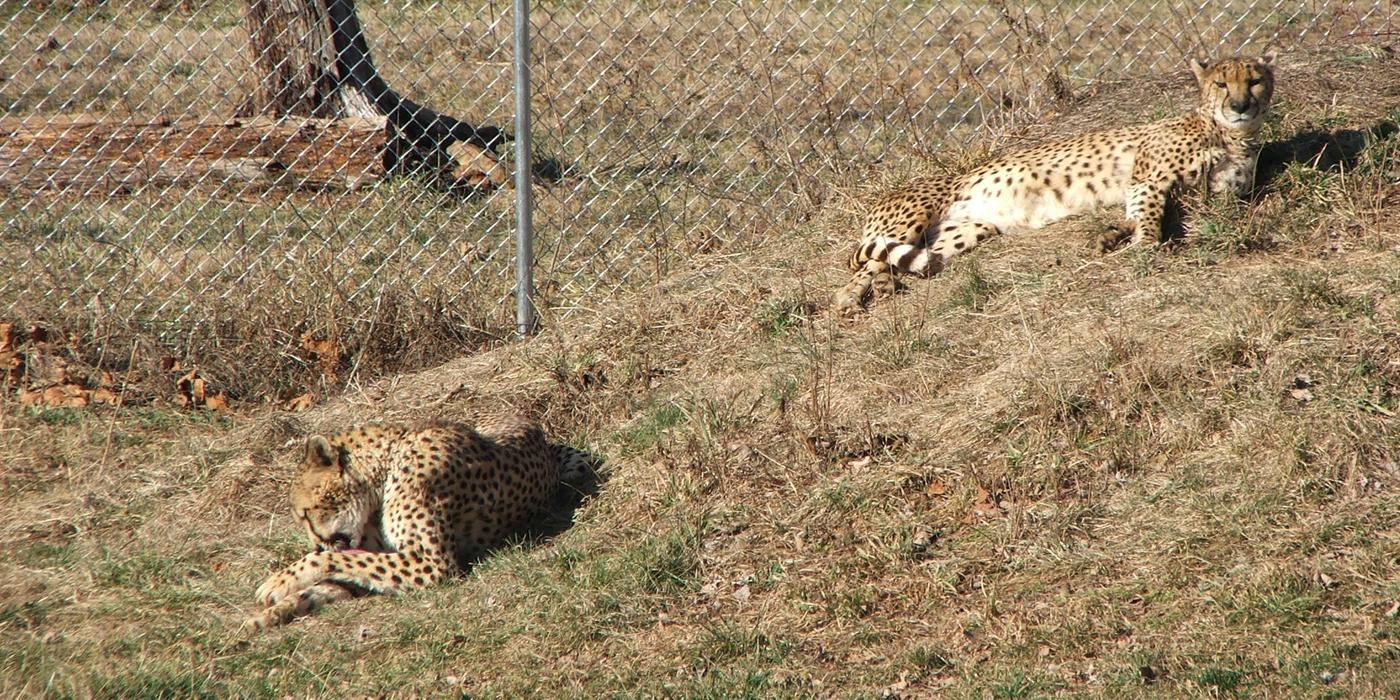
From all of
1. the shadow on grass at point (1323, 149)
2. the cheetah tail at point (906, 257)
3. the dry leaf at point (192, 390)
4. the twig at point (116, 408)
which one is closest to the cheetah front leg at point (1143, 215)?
the shadow on grass at point (1323, 149)

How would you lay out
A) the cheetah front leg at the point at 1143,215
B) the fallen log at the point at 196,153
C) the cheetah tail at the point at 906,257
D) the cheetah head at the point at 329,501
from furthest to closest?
1. the fallen log at the point at 196,153
2. the cheetah tail at the point at 906,257
3. the cheetah front leg at the point at 1143,215
4. the cheetah head at the point at 329,501

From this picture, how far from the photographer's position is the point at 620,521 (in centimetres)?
496

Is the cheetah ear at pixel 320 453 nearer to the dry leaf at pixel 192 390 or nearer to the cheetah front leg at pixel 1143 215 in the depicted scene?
the dry leaf at pixel 192 390

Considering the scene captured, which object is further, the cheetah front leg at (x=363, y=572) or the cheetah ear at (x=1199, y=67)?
the cheetah ear at (x=1199, y=67)

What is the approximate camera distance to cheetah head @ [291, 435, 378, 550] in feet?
16.0

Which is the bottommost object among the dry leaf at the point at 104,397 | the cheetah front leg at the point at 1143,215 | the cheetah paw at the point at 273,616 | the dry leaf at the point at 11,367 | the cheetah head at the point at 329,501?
the dry leaf at the point at 104,397

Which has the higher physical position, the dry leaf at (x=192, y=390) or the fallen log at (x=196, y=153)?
the fallen log at (x=196, y=153)

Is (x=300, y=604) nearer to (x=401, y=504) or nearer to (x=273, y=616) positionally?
(x=273, y=616)

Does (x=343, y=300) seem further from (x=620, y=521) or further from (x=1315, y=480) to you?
(x=1315, y=480)

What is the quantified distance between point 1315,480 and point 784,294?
Result: 103 inches

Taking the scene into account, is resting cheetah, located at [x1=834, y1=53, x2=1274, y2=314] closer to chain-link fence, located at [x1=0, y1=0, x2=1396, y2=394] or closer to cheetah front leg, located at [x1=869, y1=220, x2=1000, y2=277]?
cheetah front leg, located at [x1=869, y1=220, x2=1000, y2=277]

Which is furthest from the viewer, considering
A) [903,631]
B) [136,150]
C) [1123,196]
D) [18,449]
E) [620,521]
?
[136,150]

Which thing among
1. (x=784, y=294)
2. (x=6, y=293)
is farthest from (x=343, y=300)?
(x=784, y=294)

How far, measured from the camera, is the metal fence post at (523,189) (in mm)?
6109
